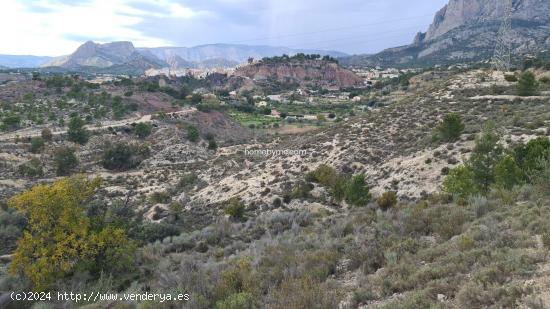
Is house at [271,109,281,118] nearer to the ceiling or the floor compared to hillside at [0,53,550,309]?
nearer to the floor

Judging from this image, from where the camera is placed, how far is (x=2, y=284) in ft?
42.5

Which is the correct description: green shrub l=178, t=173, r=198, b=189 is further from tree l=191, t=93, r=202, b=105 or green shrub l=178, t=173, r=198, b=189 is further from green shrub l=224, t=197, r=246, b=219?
tree l=191, t=93, r=202, b=105

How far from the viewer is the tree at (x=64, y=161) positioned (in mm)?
44906

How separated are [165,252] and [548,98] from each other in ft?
123

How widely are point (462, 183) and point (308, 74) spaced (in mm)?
157701

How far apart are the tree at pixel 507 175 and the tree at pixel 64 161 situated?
1739 inches

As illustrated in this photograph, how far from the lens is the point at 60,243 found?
13.6 meters

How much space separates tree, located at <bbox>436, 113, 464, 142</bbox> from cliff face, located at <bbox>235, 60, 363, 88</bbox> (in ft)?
446

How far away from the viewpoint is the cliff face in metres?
167

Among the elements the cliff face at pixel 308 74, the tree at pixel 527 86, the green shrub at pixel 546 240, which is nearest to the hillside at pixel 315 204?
the green shrub at pixel 546 240

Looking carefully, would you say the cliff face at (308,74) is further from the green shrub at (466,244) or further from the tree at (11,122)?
the green shrub at (466,244)

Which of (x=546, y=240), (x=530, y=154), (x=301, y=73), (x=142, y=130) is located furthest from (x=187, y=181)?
(x=301, y=73)

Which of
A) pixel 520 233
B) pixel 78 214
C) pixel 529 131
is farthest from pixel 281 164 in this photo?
pixel 520 233

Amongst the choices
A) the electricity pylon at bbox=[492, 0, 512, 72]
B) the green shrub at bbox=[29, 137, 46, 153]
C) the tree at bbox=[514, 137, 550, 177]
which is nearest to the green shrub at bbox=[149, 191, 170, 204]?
the green shrub at bbox=[29, 137, 46, 153]
